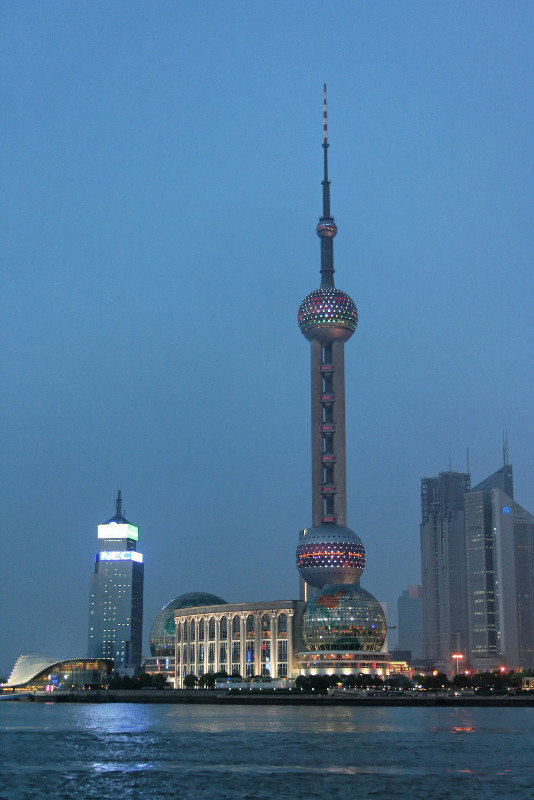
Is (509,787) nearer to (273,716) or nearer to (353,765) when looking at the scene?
(353,765)

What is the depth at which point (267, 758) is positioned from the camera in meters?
93.3

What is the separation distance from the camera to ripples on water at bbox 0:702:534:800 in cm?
7556

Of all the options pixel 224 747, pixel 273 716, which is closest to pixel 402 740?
pixel 224 747

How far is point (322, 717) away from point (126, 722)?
27.7m

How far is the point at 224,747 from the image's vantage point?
104 m

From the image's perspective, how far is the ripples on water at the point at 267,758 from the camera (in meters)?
75.6

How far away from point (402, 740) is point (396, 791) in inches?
1489

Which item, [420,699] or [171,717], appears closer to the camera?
[171,717]

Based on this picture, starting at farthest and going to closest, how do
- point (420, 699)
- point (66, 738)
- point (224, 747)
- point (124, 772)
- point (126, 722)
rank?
point (420, 699), point (126, 722), point (66, 738), point (224, 747), point (124, 772)

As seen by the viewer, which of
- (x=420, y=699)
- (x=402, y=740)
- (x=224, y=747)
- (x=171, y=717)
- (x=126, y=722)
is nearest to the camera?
(x=224, y=747)

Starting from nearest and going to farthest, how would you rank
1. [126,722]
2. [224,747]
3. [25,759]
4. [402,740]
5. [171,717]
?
[25,759], [224,747], [402,740], [126,722], [171,717]

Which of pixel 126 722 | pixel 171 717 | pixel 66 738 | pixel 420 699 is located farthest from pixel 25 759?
pixel 420 699

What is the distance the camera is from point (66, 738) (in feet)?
393

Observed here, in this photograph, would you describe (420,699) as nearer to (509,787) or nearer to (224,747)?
(224,747)
